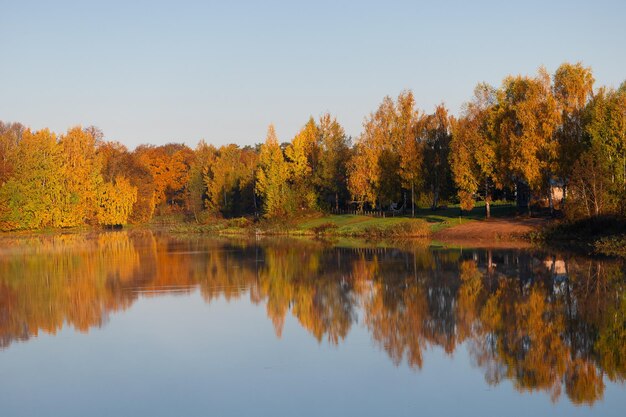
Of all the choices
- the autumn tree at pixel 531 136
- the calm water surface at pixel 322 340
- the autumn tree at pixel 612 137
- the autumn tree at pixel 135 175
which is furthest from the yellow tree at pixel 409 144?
the autumn tree at pixel 135 175

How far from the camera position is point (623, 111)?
42031 mm

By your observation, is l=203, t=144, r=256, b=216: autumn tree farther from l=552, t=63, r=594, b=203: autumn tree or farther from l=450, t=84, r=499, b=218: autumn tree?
l=552, t=63, r=594, b=203: autumn tree

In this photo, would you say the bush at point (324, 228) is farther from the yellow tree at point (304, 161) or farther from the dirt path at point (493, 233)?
the dirt path at point (493, 233)

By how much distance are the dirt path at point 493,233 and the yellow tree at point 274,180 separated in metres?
18.5

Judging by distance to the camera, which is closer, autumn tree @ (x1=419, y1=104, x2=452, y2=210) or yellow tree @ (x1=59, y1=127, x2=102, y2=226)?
autumn tree @ (x1=419, y1=104, x2=452, y2=210)

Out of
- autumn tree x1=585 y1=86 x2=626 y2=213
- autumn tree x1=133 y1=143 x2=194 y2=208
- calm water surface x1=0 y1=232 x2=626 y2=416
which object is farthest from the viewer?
autumn tree x1=133 y1=143 x2=194 y2=208

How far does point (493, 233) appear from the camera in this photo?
45469 mm

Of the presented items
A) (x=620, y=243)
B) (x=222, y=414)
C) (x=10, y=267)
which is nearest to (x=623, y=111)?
(x=620, y=243)

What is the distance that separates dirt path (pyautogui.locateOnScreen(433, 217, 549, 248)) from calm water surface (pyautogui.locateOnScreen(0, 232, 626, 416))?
9.89m

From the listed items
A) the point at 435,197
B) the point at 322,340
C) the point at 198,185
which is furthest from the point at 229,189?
the point at 322,340

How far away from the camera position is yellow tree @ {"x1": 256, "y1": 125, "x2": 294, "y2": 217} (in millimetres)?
64438

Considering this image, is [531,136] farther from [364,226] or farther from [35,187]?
[35,187]

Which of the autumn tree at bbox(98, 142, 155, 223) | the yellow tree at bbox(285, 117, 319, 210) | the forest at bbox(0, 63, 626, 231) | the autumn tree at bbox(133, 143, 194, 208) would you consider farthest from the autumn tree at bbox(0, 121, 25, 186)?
the yellow tree at bbox(285, 117, 319, 210)

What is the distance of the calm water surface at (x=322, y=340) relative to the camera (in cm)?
1253
